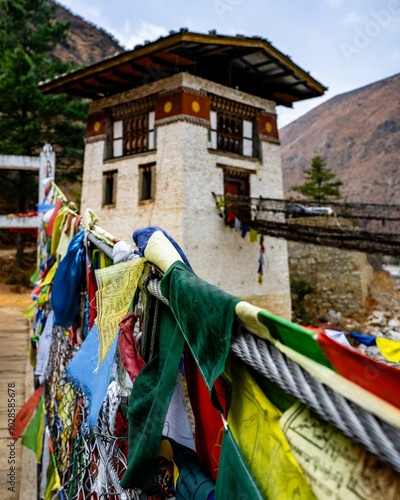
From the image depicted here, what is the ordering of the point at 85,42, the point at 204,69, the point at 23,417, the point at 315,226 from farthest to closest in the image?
the point at 85,42 → the point at 204,69 → the point at 315,226 → the point at 23,417

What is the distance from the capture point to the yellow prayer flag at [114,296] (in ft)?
6.11

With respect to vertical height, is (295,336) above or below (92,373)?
above

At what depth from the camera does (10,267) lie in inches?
901

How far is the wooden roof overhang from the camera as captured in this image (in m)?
12.0

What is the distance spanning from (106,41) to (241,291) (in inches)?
2377

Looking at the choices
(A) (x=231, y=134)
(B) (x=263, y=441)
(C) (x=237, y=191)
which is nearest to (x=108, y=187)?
(C) (x=237, y=191)

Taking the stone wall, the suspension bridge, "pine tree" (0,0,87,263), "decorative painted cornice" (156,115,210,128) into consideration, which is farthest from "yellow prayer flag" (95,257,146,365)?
"pine tree" (0,0,87,263)

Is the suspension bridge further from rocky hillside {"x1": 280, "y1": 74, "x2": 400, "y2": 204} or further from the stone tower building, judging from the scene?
rocky hillside {"x1": 280, "y1": 74, "x2": 400, "y2": 204}

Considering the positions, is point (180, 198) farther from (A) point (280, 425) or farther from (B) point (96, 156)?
(A) point (280, 425)

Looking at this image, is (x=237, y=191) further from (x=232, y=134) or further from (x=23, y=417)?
(x=23, y=417)

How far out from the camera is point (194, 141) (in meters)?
13.3

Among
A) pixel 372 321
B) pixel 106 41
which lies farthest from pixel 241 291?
pixel 106 41

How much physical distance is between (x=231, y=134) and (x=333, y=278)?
9.66m

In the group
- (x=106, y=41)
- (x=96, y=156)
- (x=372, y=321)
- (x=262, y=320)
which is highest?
(x=106, y=41)
